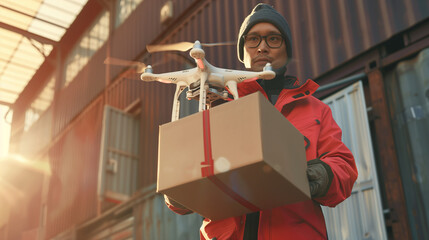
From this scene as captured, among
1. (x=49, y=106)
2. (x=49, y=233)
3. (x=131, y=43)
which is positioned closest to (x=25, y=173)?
(x=49, y=106)

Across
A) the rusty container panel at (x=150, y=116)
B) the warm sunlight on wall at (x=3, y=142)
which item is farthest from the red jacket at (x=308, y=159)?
the warm sunlight on wall at (x=3, y=142)

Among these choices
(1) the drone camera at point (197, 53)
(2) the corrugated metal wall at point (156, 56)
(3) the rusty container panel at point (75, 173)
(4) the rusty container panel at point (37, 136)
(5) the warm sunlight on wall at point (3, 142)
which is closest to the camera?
(1) the drone camera at point (197, 53)

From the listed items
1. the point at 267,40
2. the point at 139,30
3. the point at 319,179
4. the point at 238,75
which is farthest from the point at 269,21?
the point at 139,30

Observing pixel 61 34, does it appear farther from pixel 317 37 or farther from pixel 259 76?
pixel 259 76

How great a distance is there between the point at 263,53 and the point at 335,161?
36.1 inches

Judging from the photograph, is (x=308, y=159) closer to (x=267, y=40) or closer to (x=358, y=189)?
(x=267, y=40)

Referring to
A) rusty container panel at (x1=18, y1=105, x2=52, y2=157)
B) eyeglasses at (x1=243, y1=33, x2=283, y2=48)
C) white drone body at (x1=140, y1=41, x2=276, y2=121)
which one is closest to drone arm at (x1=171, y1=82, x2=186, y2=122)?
white drone body at (x1=140, y1=41, x2=276, y2=121)

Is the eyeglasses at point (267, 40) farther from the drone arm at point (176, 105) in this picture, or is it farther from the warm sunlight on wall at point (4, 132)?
the warm sunlight on wall at point (4, 132)

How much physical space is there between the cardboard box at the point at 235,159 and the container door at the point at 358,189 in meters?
3.68

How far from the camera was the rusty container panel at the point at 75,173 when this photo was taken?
1454cm

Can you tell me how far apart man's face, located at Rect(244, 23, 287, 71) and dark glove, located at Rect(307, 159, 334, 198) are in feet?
2.95

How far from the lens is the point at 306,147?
8.69 ft

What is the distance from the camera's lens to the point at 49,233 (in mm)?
17109

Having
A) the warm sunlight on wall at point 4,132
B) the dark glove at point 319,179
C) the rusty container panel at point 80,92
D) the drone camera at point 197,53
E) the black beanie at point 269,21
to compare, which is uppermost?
the warm sunlight on wall at point 4,132
